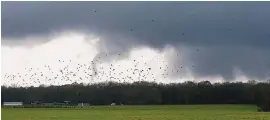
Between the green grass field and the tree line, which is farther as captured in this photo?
the tree line

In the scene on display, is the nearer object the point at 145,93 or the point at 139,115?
the point at 139,115

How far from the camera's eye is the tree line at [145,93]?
319 ft

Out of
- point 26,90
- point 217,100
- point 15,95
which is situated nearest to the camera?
point 15,95

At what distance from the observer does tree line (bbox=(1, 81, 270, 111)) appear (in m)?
97.2

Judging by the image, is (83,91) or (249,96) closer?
(249,96)

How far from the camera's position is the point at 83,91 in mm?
102750

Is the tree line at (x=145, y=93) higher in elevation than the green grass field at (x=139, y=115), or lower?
higher

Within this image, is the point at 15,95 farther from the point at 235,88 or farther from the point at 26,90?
the point at 235,88

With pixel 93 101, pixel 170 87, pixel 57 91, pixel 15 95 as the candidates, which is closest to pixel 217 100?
pixel 170 87

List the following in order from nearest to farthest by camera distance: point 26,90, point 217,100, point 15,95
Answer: point 15,95 < point 26,90 < point 217,100

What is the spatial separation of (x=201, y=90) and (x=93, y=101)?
22.4 m

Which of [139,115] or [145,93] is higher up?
[145,93]

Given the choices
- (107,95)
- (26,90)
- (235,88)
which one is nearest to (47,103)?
(26,90)

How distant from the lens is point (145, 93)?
102562 mm
